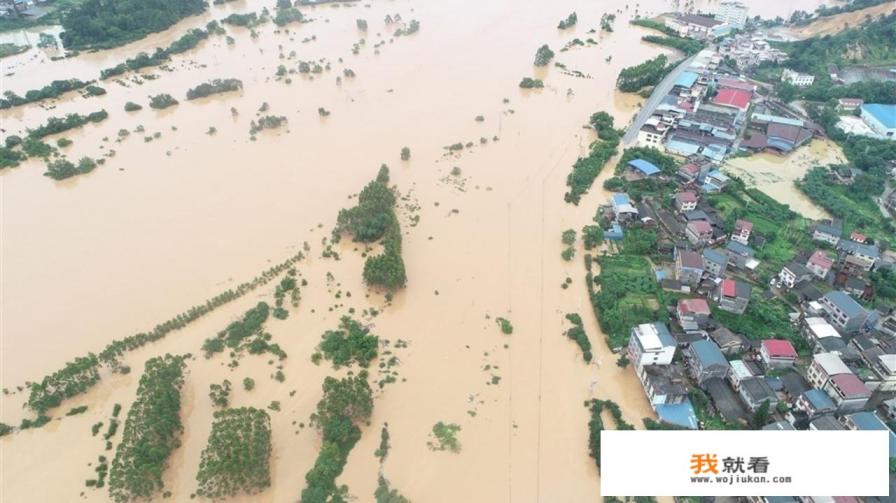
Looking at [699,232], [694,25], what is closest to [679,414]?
[699,232]

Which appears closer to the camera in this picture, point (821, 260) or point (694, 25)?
point (821, 260)

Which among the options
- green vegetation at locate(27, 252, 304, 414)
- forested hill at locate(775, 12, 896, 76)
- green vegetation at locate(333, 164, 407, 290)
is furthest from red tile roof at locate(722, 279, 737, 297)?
forested hill at locate(775, 12, 896, 76)

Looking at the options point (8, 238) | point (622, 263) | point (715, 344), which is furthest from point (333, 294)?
point (8, 238)

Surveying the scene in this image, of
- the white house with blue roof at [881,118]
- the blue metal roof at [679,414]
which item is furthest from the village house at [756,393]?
the white house with blue roof at [881,118]

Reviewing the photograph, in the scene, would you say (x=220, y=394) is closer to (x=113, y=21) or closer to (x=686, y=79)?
(x=686, y=79)

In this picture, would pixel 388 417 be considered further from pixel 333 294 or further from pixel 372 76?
pixel 372 76

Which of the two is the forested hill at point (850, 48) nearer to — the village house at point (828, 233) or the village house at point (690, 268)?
the village house at point (828, 233)
